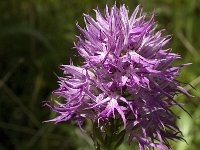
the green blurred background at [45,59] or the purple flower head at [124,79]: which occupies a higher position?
the green blurred background at [45,59]

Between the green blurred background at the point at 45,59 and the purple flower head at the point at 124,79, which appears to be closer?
the purple flower head at the point at 124,79

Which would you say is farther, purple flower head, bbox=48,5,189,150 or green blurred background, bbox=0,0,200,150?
green blurred background, bbox=0,0,200,150

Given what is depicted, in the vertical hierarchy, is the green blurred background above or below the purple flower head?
above

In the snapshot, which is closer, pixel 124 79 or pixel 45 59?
pixel 124 79
